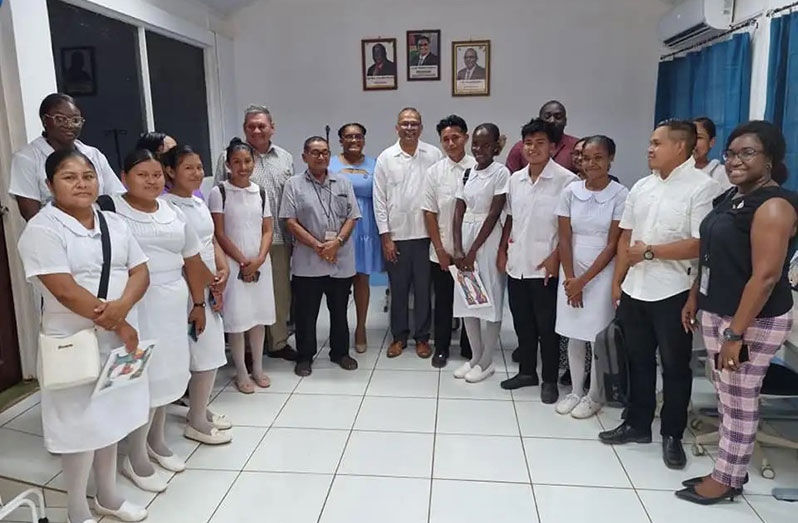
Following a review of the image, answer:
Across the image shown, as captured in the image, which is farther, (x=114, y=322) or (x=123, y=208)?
(x=123, y=208)

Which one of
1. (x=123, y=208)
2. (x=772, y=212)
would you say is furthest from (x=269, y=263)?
(x=772, y=212)

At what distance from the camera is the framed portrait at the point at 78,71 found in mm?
3510

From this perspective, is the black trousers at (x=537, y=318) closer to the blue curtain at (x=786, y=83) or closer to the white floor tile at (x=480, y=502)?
the white floor tile at (x=480, y=502)

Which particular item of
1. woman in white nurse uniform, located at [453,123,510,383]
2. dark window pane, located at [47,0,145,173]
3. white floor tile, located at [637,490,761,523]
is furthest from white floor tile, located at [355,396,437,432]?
dark window pane, located at [47,0,145,173]

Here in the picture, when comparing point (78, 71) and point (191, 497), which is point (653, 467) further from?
point (78, 71)

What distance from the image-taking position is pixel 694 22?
4281 mm

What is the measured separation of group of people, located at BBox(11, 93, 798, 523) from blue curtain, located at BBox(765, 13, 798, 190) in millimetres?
447

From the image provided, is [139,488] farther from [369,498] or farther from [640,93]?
[640,93]

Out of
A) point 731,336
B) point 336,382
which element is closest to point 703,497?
point 731,336

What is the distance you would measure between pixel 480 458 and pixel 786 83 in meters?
2.74

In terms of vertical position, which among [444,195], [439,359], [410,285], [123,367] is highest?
[444,195]

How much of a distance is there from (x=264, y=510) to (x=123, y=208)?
132 cm

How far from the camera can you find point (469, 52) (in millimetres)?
5473

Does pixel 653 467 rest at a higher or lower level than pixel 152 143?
lower
